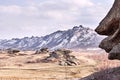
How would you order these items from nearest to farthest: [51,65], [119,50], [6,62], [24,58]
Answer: [119,50] < [51,65] < [6,62] < [24,58]

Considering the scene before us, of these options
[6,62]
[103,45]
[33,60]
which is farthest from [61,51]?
[103,45]

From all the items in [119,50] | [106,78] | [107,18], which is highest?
[107,18]

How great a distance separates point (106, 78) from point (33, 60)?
116 metres

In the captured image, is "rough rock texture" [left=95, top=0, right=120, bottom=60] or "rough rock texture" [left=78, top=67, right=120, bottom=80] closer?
"rough rock texture" [left=78, top=67, right=120, bottom=80]

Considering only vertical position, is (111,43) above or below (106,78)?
above

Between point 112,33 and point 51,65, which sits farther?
point 51,65

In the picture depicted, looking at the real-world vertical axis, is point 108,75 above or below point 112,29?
below

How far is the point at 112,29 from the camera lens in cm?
4278

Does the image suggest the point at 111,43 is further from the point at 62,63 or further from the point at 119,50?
the point at 62,63

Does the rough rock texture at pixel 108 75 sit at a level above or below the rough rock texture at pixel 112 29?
below

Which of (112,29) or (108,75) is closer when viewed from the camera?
(108,75)

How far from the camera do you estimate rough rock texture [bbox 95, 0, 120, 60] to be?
4044 centimetres

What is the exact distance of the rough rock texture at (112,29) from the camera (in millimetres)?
40438

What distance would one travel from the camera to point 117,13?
134 ft
